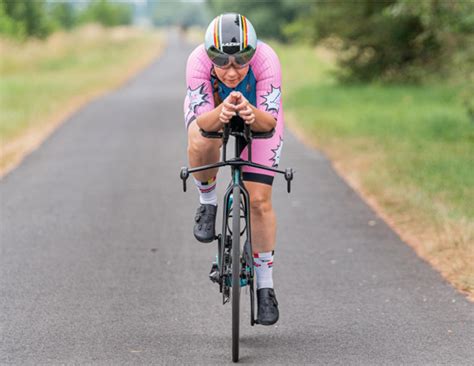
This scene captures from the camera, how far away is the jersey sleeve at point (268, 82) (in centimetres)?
507

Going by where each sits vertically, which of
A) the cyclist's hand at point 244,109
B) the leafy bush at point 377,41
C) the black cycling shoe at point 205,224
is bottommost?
the black cycling shoe at point 205,224

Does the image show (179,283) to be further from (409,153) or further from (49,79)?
(49,79)

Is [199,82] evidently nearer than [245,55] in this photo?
No

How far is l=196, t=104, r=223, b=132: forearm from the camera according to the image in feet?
16.0

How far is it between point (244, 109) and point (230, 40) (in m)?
0.36

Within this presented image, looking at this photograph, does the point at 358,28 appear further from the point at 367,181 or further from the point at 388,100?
the point at 367,181

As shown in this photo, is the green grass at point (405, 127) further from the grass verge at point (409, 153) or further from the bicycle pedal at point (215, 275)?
the bicycle pedal at point (215, 275)

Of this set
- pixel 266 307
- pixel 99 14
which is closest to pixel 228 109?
pixel 266 307

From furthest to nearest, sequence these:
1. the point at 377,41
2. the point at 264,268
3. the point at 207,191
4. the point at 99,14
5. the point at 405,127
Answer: the point at 99,14
the point at 377,41
the point at 405,127
the point at 207,191
the point at 264,268

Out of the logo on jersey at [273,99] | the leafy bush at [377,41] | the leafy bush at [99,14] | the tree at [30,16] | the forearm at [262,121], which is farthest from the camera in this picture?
the leafy bush at [99,14]

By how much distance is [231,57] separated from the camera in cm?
484

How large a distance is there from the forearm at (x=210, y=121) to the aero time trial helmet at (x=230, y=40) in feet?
0.87

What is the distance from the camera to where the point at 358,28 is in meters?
23.3

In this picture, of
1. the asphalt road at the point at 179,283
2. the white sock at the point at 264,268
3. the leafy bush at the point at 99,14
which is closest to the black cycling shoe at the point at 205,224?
the white sock at the point at 264,268
